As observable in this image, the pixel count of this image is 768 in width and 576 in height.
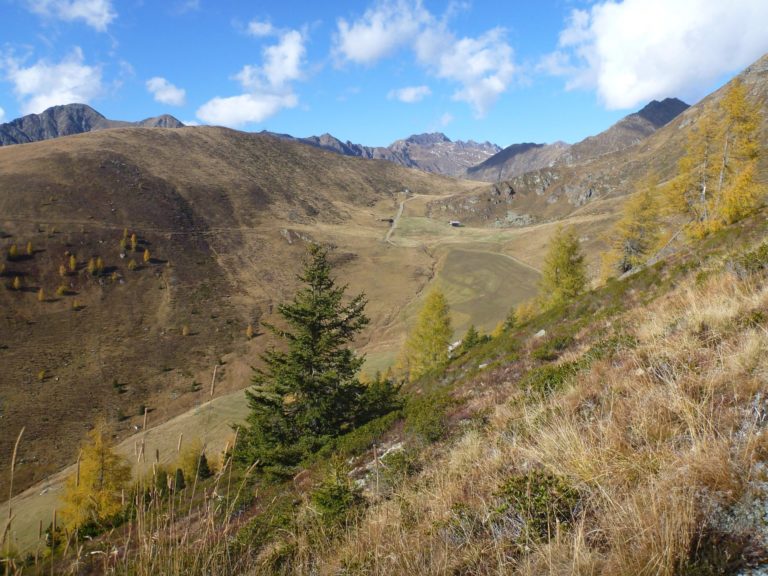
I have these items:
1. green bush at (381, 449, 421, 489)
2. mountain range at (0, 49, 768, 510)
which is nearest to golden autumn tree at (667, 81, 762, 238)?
mountain range at (0, 49, 768, 510)

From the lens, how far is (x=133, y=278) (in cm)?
10294

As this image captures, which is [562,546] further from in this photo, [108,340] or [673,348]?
[108,340]

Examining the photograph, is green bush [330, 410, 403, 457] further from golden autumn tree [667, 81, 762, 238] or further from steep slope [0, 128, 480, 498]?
steep slope [0, 128, 480, 498]

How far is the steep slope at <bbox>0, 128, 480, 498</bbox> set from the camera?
215 ft

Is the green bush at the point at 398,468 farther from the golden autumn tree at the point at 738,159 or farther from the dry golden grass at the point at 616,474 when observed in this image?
the golden autumn tree at the point at 738,159

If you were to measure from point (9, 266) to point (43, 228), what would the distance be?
60.0 ft

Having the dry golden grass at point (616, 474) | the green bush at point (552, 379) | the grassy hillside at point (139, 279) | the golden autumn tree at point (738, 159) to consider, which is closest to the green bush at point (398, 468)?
the dry golden grass at point (616, 474)

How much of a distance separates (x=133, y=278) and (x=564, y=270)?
103 meters

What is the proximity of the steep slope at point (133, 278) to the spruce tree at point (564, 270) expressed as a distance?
5442 centimetres

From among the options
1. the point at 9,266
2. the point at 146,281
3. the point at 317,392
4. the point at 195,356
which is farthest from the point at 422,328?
the point at 9,266

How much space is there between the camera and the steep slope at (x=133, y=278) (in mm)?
65562

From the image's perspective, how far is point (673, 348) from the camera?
6.03 meters

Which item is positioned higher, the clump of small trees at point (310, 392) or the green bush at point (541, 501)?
the green bush at point (541, 501)

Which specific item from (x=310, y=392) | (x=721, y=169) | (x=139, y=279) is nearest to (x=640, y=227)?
(x=721, y=169)
